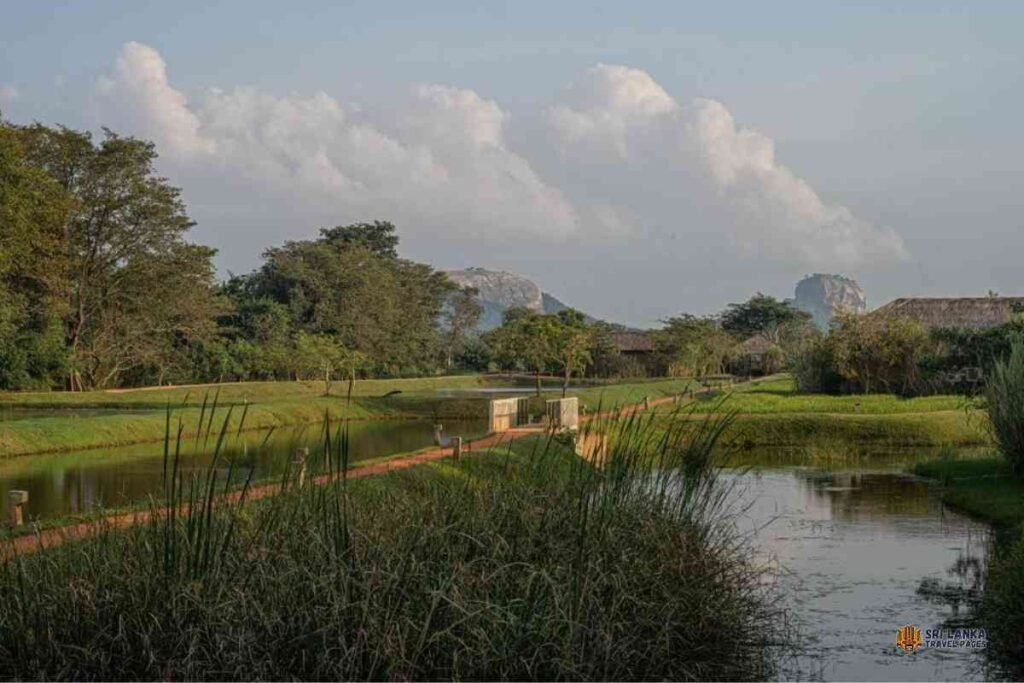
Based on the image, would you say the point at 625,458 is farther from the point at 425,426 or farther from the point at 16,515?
the point at 425,426

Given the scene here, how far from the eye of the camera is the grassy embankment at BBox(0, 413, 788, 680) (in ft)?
21.5

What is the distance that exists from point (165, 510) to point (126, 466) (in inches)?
575

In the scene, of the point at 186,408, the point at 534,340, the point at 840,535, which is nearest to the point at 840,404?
the point at 534,340

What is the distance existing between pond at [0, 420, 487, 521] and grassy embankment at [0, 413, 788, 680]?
541cm

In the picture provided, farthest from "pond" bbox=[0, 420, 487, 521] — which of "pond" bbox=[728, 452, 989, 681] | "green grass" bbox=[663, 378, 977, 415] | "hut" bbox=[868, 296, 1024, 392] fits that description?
"hut" bbox=[868, 296, 1024, 392]

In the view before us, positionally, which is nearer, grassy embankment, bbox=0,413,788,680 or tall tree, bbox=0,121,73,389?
grassy embankment, bbox=0,413,788,680

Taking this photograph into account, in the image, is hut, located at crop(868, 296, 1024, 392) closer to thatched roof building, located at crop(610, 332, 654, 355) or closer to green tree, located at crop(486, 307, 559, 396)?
green tree, located at crop(486, 307, 559, 396)

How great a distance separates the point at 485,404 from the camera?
38.4m

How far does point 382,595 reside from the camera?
6.62 metres

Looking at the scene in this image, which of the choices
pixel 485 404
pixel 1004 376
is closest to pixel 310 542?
pixel 1004 376

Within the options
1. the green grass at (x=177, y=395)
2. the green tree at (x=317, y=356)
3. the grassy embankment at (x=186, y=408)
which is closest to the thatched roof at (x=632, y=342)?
the grassy embankment at (x=186, y=408)

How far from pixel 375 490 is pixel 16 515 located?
381cm

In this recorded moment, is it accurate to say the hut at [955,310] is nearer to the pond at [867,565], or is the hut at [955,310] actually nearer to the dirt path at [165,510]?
the pond at [867,565]

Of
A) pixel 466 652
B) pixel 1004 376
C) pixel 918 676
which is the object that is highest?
pixel 1004 376
